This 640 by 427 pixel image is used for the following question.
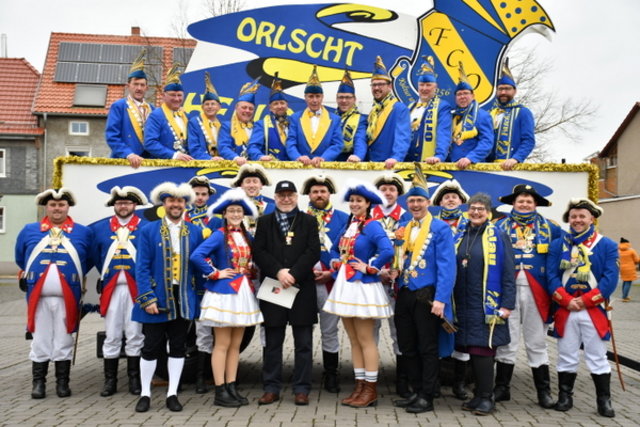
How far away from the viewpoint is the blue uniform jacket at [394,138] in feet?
23.0

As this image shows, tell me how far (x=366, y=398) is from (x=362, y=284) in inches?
38.3

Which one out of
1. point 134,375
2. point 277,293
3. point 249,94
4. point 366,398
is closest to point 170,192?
point 277,293

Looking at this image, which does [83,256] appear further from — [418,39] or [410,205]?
[418,39]

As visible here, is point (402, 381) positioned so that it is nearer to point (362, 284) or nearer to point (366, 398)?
point (366, 398)

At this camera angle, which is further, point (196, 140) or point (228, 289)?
point (196, 140)

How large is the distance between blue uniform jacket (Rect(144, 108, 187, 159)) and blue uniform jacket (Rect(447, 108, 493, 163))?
10.1 ft

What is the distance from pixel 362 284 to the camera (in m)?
5.39

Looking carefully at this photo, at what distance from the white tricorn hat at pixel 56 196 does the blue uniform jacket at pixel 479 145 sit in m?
4.01

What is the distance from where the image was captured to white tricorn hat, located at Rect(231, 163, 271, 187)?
243 inches

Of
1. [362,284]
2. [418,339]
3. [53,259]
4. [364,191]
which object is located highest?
[364,191]

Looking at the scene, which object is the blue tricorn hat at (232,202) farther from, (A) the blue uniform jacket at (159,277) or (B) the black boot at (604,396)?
(B) the black boot at (604,396)

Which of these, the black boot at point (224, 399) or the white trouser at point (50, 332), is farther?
the white trouser at point (50, 332)

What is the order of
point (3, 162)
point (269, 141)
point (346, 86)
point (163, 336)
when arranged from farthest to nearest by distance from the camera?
point (3, 162) < point (346, 86) < point (269, 141) < point (163, 336)

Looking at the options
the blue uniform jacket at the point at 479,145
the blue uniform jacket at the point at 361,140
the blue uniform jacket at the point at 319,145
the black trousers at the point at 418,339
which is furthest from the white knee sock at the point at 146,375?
the blue uniform jacket at the point at 479,145
